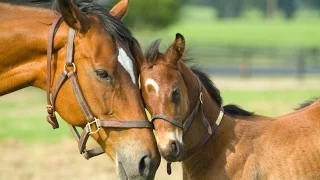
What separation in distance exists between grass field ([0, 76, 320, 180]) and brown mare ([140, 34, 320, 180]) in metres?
3.11

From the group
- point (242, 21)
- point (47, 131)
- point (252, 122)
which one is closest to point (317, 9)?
point (242, 21)

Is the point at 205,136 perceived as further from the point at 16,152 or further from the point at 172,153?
the point at 16,152

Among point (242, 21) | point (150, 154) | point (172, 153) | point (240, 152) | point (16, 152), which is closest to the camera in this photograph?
point (150, 154)

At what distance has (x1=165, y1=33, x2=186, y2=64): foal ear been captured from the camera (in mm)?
4840

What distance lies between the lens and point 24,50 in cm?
404

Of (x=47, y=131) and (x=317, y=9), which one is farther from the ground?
(x=47, y=131)

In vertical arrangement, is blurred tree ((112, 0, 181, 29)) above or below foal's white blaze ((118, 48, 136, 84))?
below

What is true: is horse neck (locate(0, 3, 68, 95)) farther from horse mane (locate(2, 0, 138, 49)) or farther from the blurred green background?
the blurred green background

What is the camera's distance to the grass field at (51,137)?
28.2 ft

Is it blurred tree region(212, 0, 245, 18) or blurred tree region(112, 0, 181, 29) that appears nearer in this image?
blurred tree region(112, 0, 181, 29)

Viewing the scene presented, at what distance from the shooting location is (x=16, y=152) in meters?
10.1

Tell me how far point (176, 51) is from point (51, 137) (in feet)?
23.1

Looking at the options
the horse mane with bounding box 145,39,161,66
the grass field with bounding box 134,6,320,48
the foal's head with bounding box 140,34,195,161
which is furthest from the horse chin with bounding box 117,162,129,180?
the grass field with bounding box 134,6,320,48

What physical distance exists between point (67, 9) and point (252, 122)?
2000 mm
